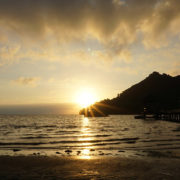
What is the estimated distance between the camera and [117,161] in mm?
16219

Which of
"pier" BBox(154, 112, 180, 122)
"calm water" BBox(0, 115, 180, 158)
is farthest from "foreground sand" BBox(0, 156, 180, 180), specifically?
"pier" BBox(154, 112, 180, 122)

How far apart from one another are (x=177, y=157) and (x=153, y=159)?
2.01m

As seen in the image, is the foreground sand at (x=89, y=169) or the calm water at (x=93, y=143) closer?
the foreground sand at (x=89, y=169)

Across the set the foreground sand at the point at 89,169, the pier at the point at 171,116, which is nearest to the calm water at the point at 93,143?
the foreground sand at the point at 89,169

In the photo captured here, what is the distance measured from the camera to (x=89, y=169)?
13766 mm

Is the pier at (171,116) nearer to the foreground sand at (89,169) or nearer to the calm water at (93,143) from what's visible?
the calm water at (93,143)

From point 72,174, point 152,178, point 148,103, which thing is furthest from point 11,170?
point 148,103

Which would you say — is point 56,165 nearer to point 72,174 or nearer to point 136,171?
point 72,174

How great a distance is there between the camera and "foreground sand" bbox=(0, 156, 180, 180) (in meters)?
12.1

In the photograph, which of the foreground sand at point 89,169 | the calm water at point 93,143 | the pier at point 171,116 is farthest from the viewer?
the pier at point 171,116

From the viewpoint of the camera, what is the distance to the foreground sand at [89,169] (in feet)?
39.5

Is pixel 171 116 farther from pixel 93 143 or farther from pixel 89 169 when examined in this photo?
pixel 89 169

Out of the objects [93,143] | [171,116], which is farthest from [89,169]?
[171,116]

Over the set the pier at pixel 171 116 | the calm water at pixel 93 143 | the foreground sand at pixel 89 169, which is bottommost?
the calm water at pixel 93 143
